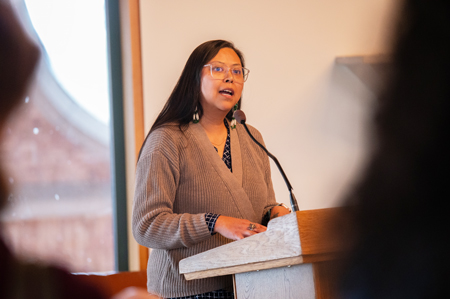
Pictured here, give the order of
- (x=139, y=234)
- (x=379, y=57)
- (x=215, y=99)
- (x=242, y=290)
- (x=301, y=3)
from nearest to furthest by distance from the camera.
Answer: (x=379, y=57) < (x=242, y=290) < (x=139, y=234) < (x=215, y=99) < (x=301, y=3)

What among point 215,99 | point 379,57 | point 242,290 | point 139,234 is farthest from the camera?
point 215,99

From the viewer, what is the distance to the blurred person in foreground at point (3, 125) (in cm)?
22

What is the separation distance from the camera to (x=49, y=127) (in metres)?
0.25

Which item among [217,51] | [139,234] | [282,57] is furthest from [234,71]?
[282,57]

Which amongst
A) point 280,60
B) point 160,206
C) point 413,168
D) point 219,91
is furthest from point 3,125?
point 280,60

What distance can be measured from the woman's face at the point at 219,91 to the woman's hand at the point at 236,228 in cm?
55

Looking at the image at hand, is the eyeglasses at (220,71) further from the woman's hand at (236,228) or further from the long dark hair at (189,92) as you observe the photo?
the woman's hand at (236,228)

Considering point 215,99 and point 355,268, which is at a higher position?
point 215,99

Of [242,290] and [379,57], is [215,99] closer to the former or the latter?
[242,290]

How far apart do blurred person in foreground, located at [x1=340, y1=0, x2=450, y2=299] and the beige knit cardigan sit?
113 centimetres

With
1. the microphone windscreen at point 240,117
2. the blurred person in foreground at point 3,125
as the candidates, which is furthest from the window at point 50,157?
the microphone windscreen at point 240,117

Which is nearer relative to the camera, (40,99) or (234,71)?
(40,99)

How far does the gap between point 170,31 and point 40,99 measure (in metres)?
2.98

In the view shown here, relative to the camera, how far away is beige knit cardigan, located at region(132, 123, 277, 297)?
4.57ft
